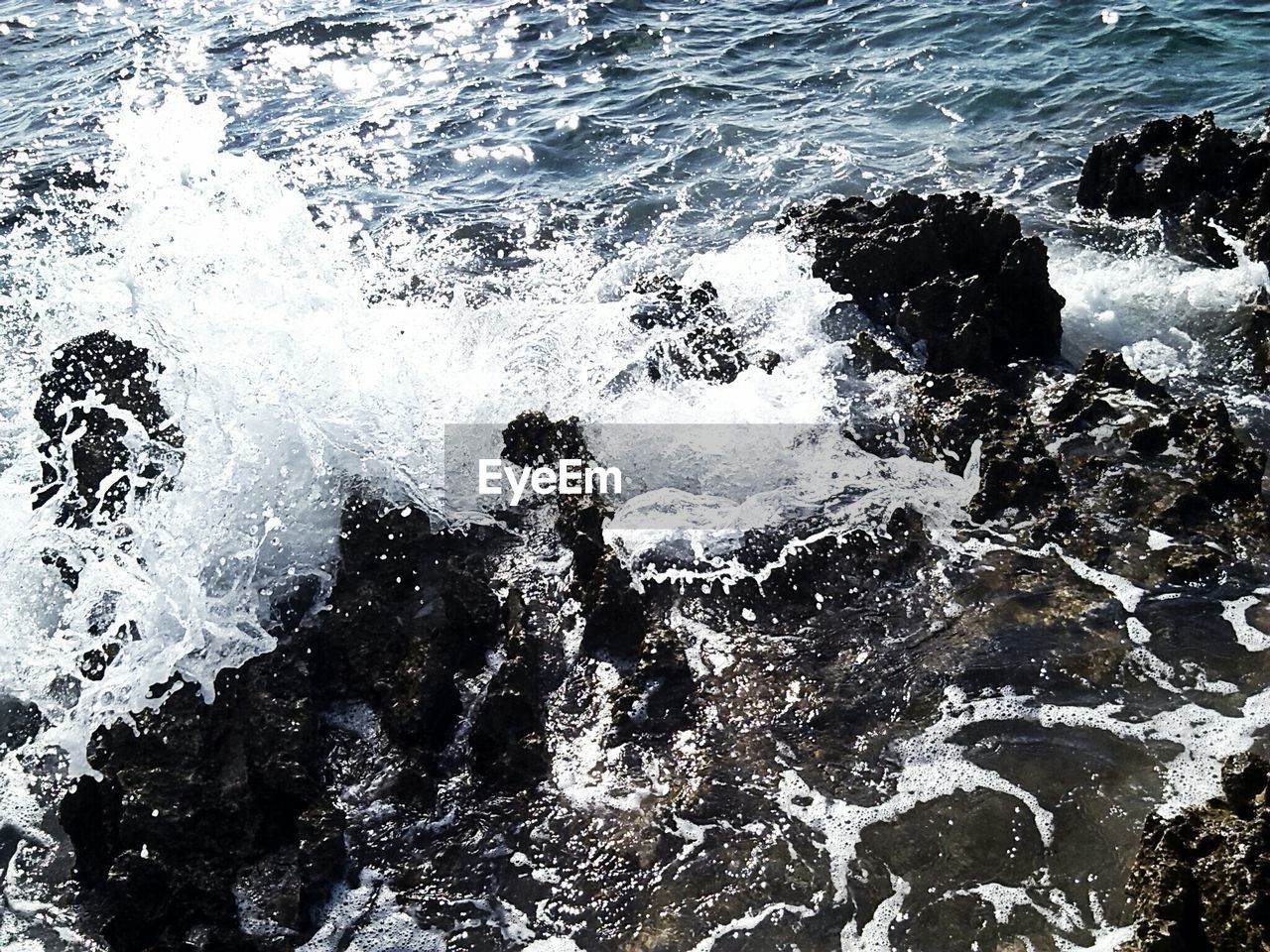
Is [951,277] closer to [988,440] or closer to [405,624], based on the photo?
[988,440]

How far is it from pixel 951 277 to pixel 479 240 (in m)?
5.38

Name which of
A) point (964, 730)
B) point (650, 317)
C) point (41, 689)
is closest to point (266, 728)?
point (41, 689)

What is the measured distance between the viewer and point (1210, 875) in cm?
458

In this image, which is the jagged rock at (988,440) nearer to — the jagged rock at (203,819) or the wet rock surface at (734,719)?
the wet rock surface at (734,719)

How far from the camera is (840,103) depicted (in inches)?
562

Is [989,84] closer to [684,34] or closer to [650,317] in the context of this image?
[684,34]

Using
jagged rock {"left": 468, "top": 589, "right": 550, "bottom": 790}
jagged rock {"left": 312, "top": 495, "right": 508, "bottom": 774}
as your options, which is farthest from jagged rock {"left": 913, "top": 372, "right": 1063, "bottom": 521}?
jagged rock {"left": 312, "top": 495, "right": 508, "bottom": 774}

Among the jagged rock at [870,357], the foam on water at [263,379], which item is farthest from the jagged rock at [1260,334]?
the foam on water at [263,379]

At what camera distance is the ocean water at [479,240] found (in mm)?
6723

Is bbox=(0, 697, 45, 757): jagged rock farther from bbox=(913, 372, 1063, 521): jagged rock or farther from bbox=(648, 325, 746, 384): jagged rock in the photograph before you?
bbox=(913, 372, 1063, 521): jagged rock

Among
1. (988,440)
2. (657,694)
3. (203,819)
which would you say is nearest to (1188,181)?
(988,440)

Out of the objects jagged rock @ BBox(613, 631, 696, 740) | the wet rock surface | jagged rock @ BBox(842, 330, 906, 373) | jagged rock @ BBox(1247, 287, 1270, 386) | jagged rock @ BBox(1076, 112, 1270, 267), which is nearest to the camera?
the wet rock surface

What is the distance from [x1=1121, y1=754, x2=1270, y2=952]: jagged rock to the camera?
4387mm

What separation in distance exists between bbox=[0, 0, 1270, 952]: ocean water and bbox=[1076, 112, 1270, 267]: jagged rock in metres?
0.36
